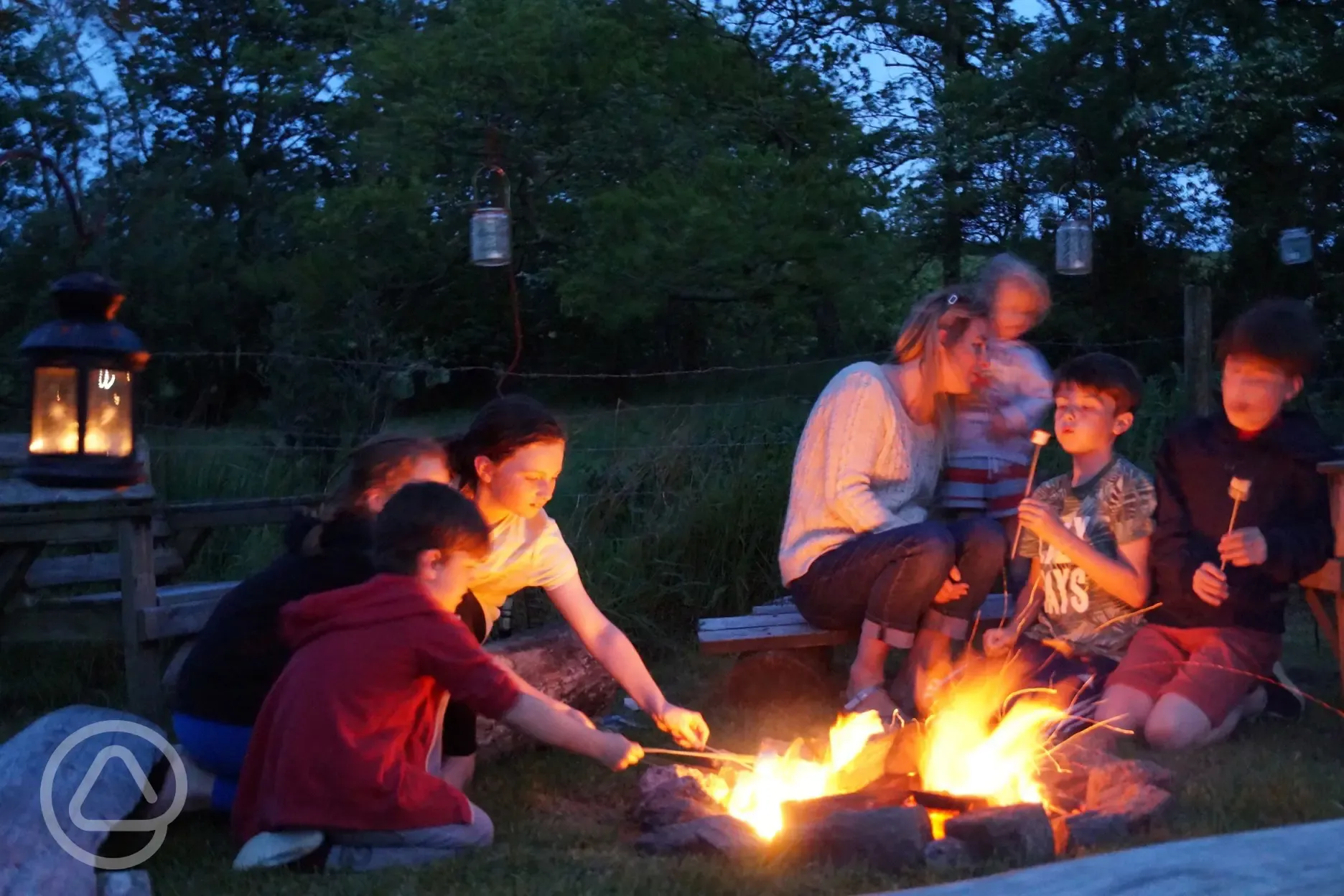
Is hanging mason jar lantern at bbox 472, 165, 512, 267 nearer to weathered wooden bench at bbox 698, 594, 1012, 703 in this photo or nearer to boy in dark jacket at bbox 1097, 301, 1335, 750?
weathered wooden bench at bbox 698, 594, 1012, 703

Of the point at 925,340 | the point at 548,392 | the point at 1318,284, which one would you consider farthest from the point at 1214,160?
the point at 925,340

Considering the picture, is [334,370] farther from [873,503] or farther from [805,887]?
[805,887]

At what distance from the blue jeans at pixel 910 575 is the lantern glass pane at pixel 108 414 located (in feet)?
7.04

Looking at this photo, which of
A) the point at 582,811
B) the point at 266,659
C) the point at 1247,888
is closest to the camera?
the point at 1247,888

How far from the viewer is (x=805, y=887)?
279cm

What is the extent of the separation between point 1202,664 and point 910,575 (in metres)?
0.91

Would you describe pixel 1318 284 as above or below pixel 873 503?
above

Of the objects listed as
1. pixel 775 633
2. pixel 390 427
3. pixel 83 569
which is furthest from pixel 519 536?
pixel 390 427

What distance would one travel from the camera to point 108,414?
Answer: 3.50 metres

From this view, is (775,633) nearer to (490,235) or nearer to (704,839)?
(704,839)

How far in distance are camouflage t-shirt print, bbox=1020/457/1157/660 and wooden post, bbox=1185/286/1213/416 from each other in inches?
89.1

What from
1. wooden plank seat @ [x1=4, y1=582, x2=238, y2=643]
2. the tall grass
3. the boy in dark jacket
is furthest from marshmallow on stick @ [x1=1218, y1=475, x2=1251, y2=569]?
wooden plank seat @ [x1=4, y1=582, x2=238, y2=643]

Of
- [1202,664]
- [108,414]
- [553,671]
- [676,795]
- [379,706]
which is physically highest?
[108,414]

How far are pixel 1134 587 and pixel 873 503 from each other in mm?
834
